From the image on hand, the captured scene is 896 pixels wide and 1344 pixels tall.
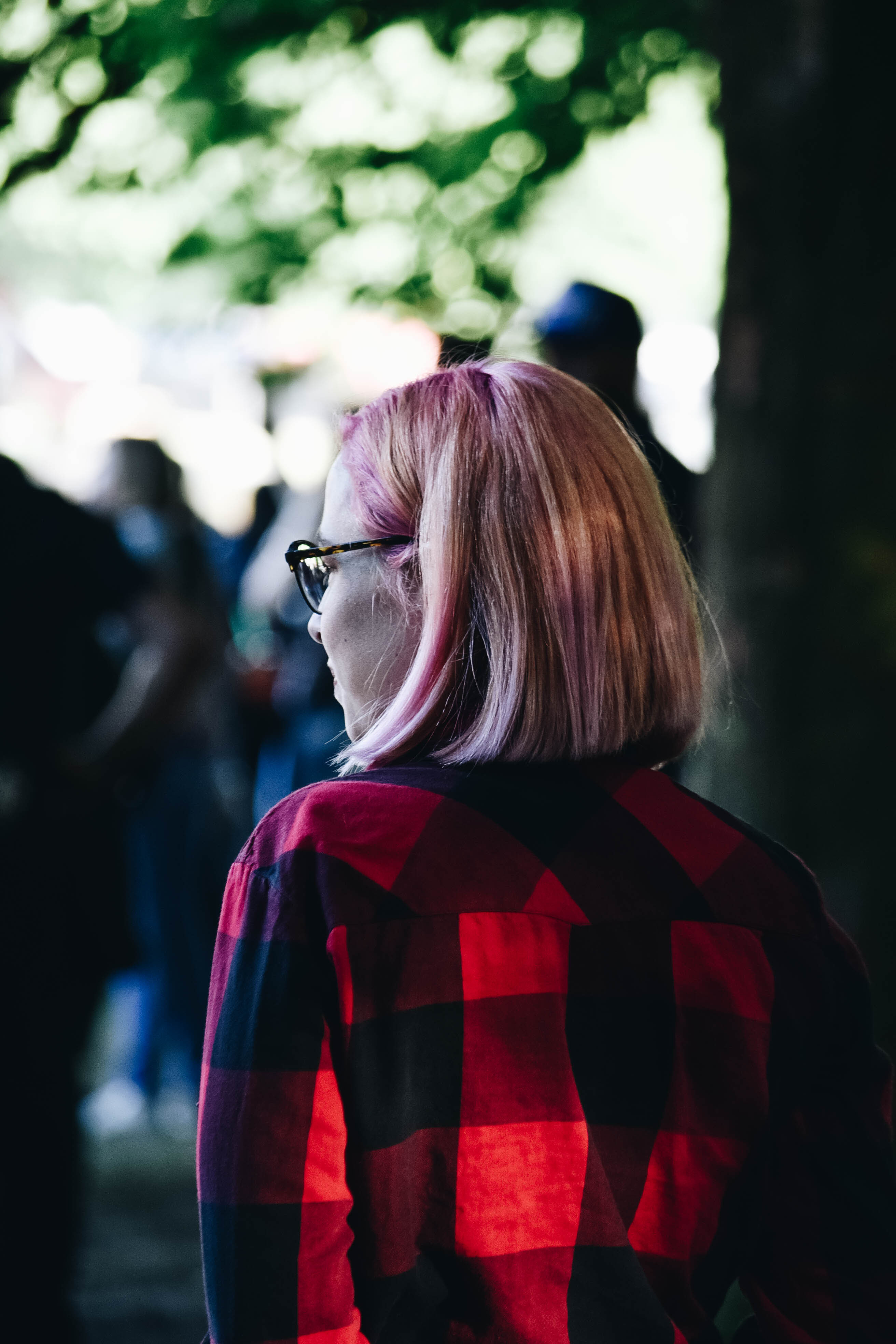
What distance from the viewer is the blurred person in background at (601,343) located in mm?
3104

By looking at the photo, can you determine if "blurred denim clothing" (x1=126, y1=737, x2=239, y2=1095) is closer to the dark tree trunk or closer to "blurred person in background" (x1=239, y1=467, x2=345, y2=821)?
"blurred person in background" (x1=239, y1=467, x2=345, y2=821)

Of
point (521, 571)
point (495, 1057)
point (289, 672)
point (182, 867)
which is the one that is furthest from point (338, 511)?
point (182, 867)

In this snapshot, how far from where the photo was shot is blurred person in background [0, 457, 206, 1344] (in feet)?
8.52

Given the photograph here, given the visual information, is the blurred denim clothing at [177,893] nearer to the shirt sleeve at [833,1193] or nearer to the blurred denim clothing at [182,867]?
the blurred denim clothing at [182,867]

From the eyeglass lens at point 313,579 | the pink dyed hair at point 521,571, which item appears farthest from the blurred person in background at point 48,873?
the pink dyed hair at point 521,571

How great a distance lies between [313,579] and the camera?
1.64 meters

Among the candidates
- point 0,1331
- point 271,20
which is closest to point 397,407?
point 0,1331

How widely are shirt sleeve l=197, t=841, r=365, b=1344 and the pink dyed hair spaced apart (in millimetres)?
308

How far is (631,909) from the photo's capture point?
1.24 metres

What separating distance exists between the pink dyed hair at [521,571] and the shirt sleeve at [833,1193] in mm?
391

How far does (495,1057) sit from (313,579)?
725 millimetres

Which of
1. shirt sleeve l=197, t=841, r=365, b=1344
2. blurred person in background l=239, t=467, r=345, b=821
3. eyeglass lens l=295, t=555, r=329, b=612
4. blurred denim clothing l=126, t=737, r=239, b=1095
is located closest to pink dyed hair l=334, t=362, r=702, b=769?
eyeglass lens l=295, t=555, r=329, b=612

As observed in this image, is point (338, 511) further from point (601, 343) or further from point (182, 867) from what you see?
point (182, 867)

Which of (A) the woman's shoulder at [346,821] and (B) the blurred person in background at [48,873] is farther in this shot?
(B) the blurred person in background at [48,873]
